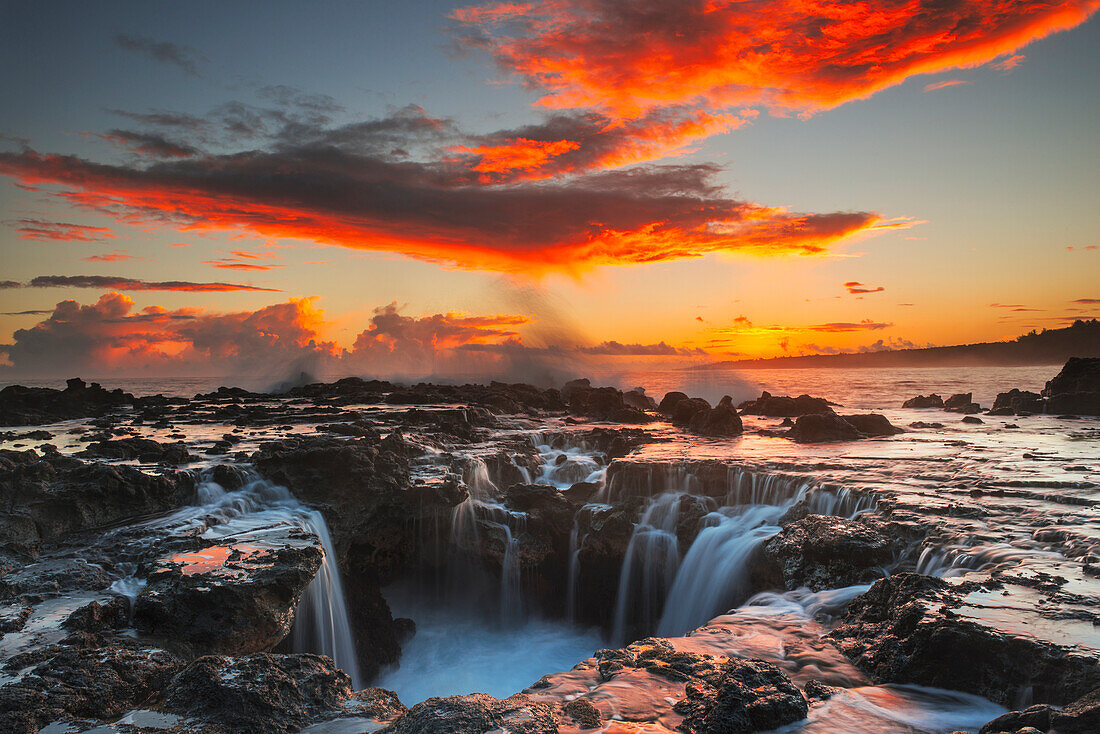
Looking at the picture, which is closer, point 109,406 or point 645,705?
point 645,705

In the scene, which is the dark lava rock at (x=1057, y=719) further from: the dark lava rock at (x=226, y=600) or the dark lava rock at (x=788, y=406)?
the dark lava rock at (x=788, y=406)

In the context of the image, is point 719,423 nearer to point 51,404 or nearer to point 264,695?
point 264,695

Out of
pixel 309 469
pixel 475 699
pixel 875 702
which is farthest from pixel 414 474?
pixel 875 702

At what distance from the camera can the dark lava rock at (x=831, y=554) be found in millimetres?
8906

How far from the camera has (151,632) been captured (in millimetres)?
6938

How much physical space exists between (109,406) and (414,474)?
23.6m

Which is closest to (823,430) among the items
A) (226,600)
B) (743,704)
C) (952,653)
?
(952,653)

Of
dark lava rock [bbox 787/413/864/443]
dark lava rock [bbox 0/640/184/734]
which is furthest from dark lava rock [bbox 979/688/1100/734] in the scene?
dark lava rock [bbox 787/413/864/443]

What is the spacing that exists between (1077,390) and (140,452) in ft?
124

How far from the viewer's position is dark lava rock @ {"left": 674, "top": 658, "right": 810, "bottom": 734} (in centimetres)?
484

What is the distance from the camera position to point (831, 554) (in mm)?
9133

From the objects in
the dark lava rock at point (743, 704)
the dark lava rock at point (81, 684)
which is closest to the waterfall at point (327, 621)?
the dark lava rock at point (81, 684)

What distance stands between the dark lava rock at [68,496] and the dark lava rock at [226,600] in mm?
2610

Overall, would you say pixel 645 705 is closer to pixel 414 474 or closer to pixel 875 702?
pixel 875 702
